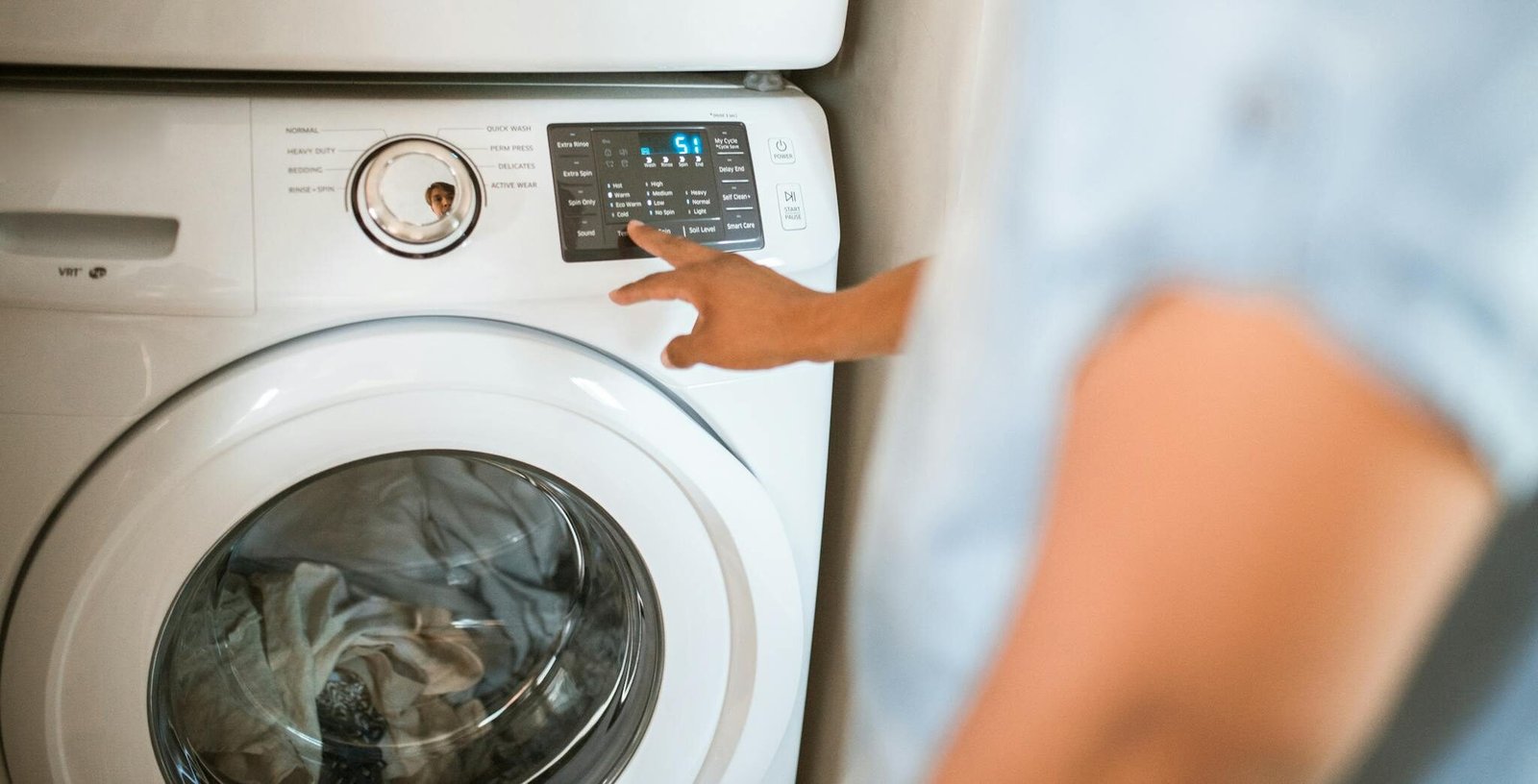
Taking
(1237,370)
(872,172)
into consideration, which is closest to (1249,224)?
(1237,370)

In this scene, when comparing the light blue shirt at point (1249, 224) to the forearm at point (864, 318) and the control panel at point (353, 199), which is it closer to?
the forearm at point (864, 318)

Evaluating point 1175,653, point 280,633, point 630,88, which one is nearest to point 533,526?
point 280,633

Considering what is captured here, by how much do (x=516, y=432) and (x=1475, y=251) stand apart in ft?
1.64

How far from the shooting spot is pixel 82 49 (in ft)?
1.88

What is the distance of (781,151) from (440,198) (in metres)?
0.23

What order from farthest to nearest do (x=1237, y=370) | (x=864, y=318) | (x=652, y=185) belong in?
(x=652, y=185) < (x=864, y=318) < (x=1237, y=370)

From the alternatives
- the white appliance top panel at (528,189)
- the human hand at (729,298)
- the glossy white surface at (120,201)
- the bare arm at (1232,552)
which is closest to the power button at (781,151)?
the white appliance top panel at (528,189)

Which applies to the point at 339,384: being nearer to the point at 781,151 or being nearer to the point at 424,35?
the point at 424,35

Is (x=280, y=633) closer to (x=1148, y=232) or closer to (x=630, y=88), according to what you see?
(x=630, y=88)

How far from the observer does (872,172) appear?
768 millimetres

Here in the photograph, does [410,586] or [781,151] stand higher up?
[781,151]

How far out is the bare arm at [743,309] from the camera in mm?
572

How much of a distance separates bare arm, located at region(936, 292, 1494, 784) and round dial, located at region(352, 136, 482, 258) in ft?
1.39

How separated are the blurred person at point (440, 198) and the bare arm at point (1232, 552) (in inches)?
16.8
